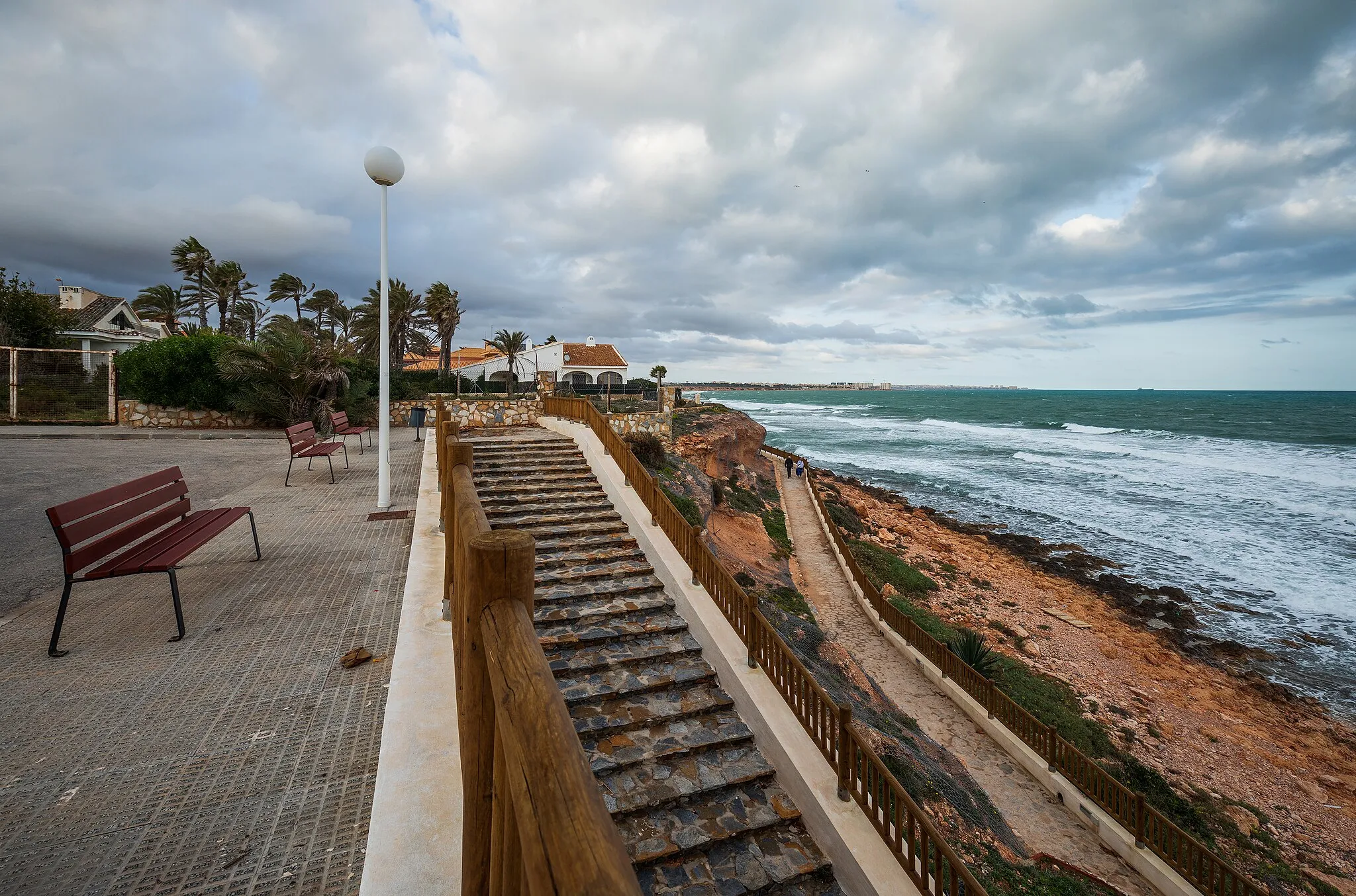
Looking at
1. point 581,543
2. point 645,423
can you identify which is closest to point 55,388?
point 645,423

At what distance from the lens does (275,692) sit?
339 cm

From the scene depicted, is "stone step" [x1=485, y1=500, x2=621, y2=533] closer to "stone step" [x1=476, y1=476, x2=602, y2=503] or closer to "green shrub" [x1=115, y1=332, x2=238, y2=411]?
"stone step" [x1=476, y1=476, x2=602, y2=503]

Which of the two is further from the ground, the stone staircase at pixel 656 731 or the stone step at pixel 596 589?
the stone step at pixel 596 589

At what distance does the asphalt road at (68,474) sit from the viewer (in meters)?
5.01

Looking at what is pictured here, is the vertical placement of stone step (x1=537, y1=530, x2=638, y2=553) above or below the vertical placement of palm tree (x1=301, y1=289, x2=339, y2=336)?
below

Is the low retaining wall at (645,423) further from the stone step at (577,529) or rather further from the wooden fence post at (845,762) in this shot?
the wooden fence post at (845,762)

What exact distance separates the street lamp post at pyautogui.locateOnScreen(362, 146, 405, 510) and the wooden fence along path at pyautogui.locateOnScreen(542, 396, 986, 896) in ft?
11.9

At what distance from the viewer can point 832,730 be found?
4203 mm

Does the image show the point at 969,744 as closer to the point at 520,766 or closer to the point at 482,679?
the point at 482,679

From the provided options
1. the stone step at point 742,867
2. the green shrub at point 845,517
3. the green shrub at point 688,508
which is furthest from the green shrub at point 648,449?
the stone step at point 742,867

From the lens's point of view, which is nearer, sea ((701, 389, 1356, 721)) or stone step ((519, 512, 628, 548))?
stone step ((519, 512, 628, 548))

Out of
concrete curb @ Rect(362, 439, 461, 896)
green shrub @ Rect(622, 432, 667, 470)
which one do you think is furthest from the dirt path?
concrete curb @ Rect(362, 439, 461, 896)

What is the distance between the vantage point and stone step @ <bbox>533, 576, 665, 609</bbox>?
6.05 meters

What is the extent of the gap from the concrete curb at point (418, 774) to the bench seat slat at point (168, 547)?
1.59 metres
